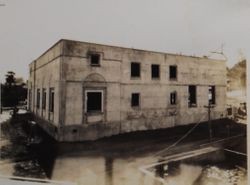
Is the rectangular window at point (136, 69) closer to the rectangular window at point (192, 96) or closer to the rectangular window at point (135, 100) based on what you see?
the rectangular window at point (135, 100)

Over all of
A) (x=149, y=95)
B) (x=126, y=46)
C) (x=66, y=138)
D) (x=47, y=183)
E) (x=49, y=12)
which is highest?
(x=49, y=12)

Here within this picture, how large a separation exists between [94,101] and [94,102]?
0.01 m

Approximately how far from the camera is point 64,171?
9.56ft

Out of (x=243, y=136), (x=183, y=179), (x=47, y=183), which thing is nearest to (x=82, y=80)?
(x=47, y=183)

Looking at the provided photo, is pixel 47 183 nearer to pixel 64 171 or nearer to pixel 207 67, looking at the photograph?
pixel 64 171

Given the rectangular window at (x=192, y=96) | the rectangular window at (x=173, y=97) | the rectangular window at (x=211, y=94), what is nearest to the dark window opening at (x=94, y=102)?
the rectangular window at (x=173, y=97)

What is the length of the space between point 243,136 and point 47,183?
1862mm

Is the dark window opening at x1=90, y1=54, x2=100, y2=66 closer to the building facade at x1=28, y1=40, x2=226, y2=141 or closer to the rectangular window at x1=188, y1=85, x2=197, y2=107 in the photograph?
the building facade at x1=28, y1=40, x2=226, y2=141

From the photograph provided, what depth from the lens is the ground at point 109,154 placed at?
2.72m

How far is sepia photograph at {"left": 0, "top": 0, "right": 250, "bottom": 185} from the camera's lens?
8.58ft

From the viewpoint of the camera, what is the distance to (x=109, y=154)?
9.40ft

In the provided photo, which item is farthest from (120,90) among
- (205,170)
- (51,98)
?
(205,170)

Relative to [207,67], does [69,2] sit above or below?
above

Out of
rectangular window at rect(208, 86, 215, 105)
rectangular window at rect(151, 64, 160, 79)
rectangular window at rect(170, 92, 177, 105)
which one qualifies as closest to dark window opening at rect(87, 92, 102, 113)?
rectangular window at rect(151, 64, 160, 79)
